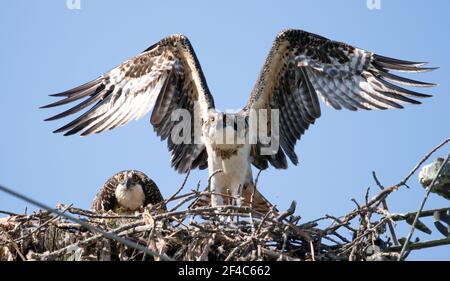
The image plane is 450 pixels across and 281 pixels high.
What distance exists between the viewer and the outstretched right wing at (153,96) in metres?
11.3

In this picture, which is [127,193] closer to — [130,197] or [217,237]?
[130,197]

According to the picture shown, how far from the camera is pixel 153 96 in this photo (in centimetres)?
1141

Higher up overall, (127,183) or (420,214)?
(127,183)

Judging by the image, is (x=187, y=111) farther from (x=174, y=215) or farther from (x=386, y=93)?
(x=174, y=215)

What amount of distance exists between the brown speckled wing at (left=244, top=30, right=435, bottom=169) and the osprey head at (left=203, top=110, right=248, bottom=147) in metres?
0.36

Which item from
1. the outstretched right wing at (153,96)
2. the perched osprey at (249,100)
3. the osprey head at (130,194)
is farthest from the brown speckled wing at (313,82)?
the osprey head at (130,194)

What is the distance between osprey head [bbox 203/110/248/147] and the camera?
10.7 meters

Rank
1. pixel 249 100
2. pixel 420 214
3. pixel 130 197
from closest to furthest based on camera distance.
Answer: pixel 420 214 → pixel 130 197 → pixel 249 100

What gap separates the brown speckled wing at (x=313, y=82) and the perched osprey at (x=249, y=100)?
11mm

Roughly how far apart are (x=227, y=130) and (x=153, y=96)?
1.16 m

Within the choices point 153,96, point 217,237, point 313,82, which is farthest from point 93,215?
point 313,82
